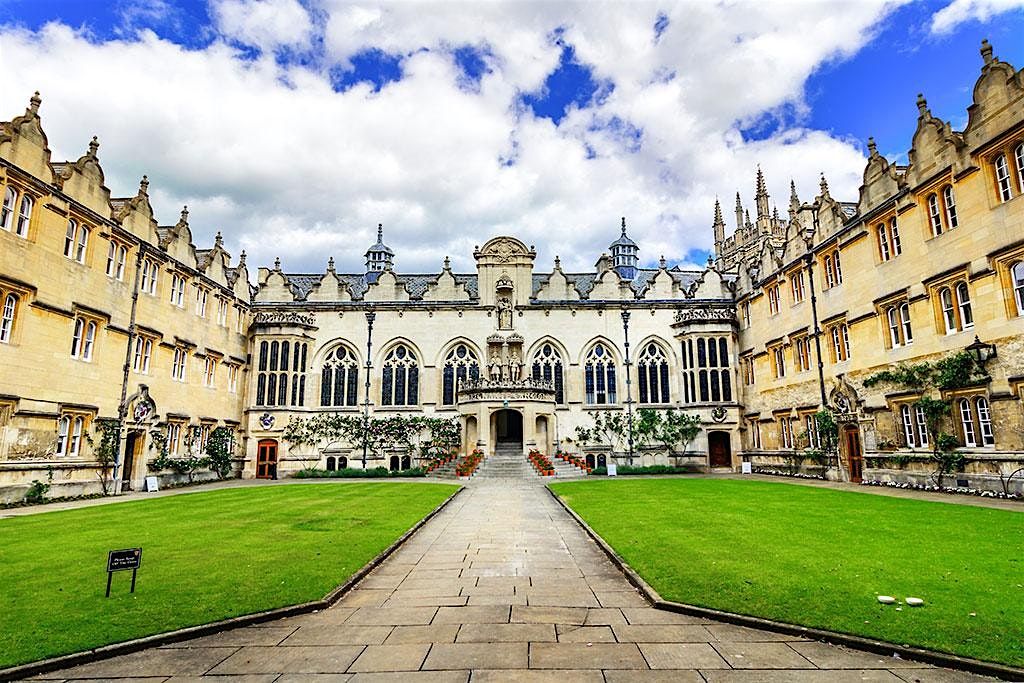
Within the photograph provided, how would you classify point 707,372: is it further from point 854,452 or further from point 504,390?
point 504,390

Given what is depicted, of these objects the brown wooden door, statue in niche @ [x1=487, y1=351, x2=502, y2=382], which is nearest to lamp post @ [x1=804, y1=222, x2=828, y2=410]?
statue in niche @ [x1=487, y1=351, x2=502, y2=382]

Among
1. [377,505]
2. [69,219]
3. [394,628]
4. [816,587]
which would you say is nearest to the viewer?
[394,628]

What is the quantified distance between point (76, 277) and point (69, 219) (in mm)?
2332

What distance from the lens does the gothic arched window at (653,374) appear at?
38.6 m

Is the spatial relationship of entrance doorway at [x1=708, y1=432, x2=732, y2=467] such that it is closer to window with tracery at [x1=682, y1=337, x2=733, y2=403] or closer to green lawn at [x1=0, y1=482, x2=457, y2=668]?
window with tracery at [x1=682, y1=337, x2=733, y2=403]

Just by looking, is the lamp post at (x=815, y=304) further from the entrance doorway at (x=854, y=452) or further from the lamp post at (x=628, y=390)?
the lamp post at (x=628, y=390)

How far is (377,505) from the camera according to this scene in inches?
692

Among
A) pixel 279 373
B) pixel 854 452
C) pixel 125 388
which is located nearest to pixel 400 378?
pixel 279 373

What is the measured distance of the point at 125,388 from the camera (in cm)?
2536

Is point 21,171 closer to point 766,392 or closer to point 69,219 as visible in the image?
point 69,219

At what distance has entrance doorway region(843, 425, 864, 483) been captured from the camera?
81.9 ft

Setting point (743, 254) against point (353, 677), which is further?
point (743, 254)

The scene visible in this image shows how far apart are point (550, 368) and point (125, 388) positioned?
24.5 metres

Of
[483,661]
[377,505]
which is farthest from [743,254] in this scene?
[483,661]
